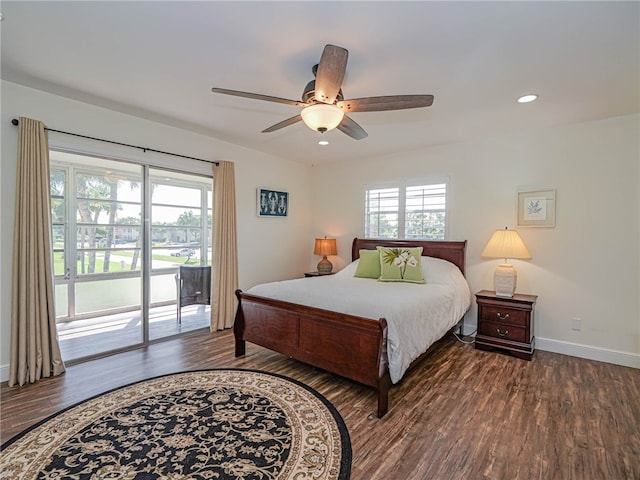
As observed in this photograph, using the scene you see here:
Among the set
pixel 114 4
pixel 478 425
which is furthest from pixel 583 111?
pixel 114 4

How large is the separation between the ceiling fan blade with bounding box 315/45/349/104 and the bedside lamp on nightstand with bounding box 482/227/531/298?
2.71m

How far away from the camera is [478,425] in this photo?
227cm

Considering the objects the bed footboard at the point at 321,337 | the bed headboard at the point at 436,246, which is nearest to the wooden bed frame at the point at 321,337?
the bed footboard at the point at 321,337

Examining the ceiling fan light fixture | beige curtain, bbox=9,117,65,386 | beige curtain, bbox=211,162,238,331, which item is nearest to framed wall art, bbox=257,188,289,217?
beige curtain, bbox=211,162,238,331

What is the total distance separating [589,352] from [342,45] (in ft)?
13.2

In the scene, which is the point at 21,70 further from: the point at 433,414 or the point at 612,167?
the point at 612,167

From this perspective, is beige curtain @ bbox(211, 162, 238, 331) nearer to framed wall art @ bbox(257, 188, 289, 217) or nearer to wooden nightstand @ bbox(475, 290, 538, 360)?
framed wall art @ bbox(257, 188, 289, 217)

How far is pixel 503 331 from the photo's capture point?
11.8 ft

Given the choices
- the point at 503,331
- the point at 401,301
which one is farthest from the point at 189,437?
A: the point at 503,331

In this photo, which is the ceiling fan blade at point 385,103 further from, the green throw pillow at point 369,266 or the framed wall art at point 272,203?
the framed wall art at point 272,203

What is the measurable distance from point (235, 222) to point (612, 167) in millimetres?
4442

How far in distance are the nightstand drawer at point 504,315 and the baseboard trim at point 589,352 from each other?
57 cm

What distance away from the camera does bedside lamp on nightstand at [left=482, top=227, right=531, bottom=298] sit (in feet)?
11.8

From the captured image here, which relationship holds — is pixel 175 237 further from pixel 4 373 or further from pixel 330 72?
pixel 330 72
